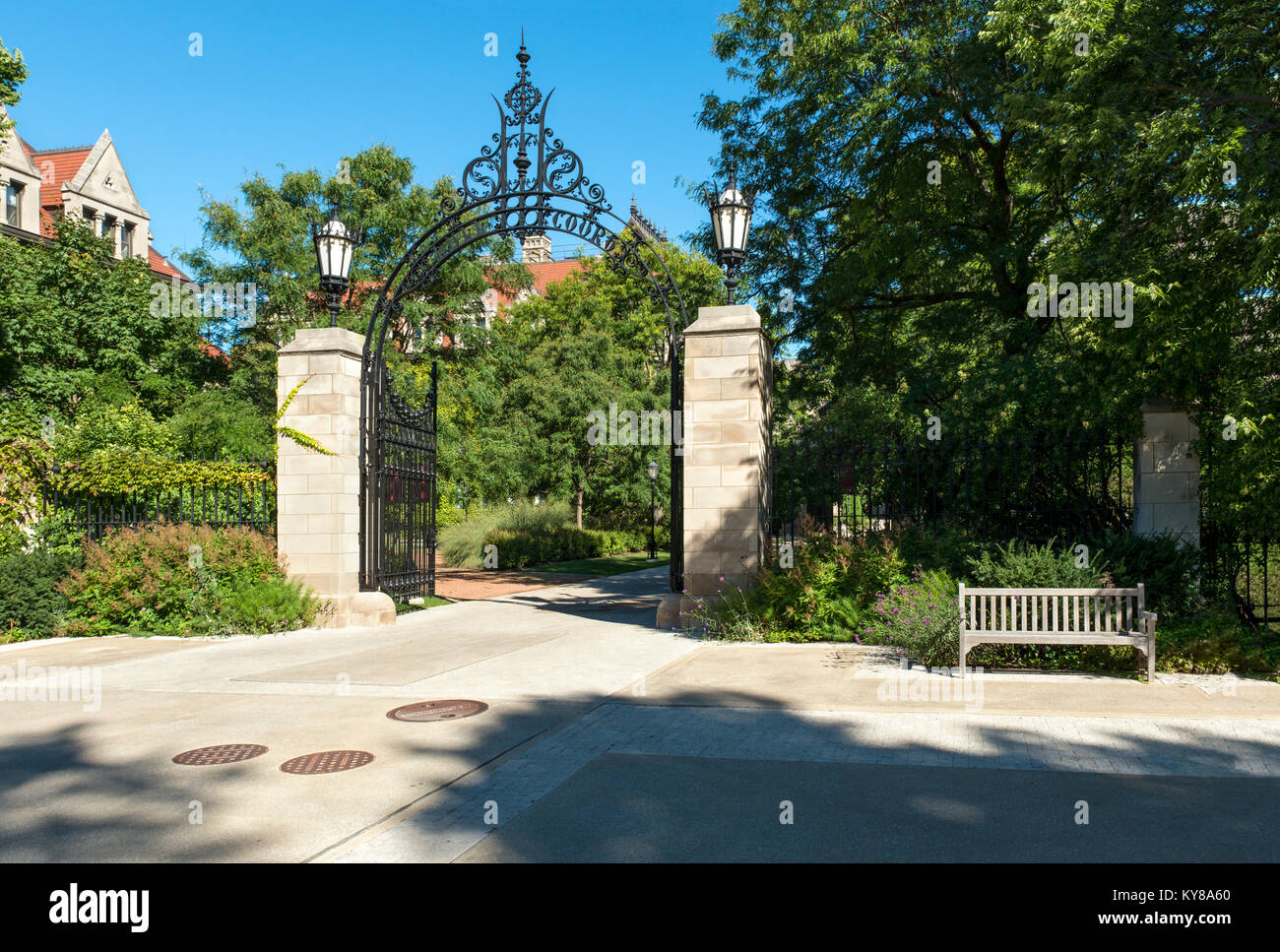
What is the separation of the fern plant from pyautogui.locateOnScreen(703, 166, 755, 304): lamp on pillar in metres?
6.45

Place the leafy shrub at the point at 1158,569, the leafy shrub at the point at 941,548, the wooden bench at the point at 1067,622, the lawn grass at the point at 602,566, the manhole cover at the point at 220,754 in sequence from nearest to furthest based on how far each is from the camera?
1. the manhole cover at the point at 220,754
2. the wooden bench at the point at 1067,622
3. the leafy shrub at the point at 1158,569
4. the leafy shrub at the point at 941,548
5. the lawn grass at the point at 602,566

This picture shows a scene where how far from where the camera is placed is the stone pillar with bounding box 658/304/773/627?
12445mm

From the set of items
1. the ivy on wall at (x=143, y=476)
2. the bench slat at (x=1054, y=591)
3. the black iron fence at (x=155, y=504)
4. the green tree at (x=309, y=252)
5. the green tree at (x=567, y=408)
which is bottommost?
the bench slat at (x=1054, y=591)

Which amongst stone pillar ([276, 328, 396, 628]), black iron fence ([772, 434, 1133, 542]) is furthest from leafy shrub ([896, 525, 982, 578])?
stone pillar ([276, 328, 396, 628])

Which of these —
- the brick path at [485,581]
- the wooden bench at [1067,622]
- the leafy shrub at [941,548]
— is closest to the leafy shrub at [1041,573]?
the wooden bench at [1067,622]

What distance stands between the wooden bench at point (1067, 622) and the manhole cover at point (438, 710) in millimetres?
4598

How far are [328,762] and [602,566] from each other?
23.5m

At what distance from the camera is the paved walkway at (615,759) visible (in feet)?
14.9

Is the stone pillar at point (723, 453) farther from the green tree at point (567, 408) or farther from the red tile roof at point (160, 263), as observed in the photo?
the red tile roof at point (160, 263)

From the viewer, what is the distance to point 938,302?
18.3 metres

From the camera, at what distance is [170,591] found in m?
12.8

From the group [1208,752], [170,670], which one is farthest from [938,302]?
[170,670]

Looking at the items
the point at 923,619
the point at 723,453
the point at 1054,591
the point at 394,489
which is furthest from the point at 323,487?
the point at 1054,591

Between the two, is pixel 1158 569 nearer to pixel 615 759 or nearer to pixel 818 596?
pixel 818 596
